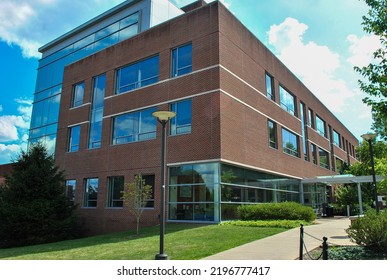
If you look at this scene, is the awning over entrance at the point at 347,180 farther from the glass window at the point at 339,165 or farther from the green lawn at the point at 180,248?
the glass window at the point at 339,165

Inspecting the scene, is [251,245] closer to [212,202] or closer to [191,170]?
[212,202]

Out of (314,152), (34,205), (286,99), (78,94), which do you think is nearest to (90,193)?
(34,205)

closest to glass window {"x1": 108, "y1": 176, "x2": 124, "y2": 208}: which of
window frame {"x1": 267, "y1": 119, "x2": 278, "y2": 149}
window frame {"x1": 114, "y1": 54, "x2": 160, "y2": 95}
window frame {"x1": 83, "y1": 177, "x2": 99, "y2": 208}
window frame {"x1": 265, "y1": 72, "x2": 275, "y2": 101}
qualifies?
window frame {"x1": 83, "y1": 177, "x2": 99, "y2": 208}

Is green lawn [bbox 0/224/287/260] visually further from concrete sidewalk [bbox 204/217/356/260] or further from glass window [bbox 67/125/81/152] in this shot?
glass window [bbox 67/125/81/152]

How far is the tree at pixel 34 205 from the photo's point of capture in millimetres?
19109

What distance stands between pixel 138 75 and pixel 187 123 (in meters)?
6.37

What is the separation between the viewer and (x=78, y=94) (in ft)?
96.7

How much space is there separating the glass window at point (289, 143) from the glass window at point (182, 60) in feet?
35.2

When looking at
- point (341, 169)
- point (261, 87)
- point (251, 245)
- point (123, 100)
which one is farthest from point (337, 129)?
point (251, 245)

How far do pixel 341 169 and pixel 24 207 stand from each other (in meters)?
37.6

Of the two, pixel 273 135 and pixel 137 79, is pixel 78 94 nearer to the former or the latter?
pixel 137 79

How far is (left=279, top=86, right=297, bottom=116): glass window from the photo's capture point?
29.1 meters

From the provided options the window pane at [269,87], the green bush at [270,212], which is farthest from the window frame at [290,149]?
the green bush at [270,212]

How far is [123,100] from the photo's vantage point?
24.9 meters
